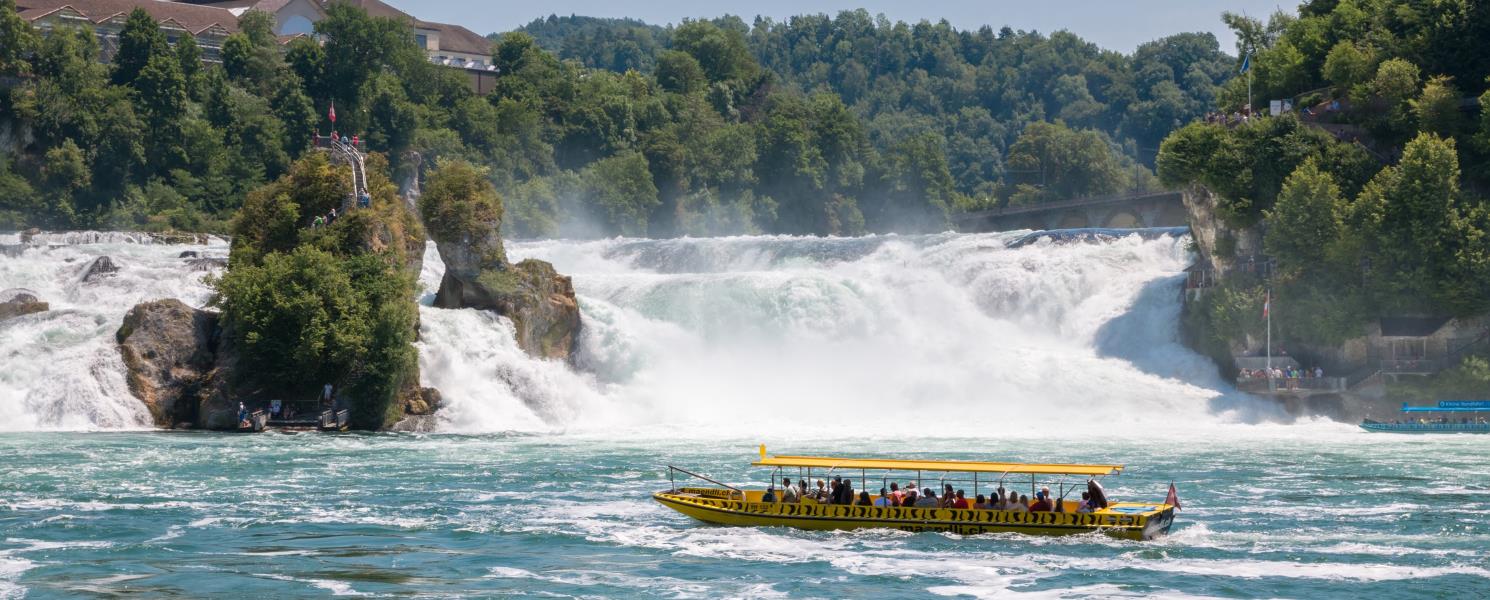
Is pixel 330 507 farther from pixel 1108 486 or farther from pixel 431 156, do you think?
pixel 431 156

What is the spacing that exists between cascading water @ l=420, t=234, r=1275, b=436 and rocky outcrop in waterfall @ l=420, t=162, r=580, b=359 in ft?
3.83

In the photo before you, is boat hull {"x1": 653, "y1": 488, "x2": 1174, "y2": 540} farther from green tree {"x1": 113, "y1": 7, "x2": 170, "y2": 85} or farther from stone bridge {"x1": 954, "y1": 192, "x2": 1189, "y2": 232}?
green tree {"x1": 113, "y1": 7, "x2": 170, "y2": 85}

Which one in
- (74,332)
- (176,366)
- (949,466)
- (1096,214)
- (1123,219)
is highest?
(1096,214)

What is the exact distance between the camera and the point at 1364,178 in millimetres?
76750

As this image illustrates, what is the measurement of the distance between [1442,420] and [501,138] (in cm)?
7763

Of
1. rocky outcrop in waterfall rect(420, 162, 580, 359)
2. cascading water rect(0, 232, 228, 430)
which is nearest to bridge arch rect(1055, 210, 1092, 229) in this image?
rocky outcrop in waterfall rect(420, 162, 580, 359)

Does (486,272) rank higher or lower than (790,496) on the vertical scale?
higher

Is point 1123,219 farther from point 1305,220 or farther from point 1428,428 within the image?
point 1428,428

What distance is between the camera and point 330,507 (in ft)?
144

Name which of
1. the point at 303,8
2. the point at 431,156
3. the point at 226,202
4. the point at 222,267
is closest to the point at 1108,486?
the point at 222,267

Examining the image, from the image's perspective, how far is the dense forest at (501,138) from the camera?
108625 mm

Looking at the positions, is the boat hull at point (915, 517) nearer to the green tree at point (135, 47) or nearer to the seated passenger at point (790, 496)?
the seated passenger at point (790, 496)

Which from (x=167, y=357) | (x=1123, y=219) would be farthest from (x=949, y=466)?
(x=1123, y=219)

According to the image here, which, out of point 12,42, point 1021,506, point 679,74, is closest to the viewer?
point 1021,506
